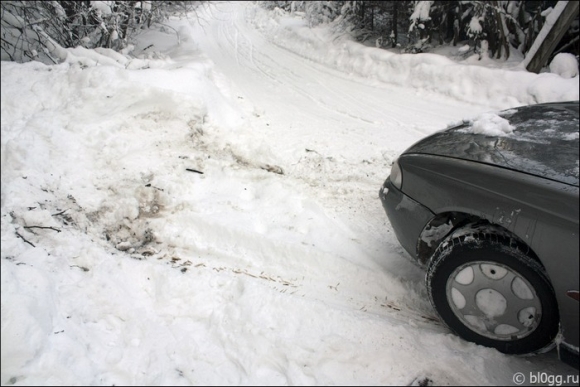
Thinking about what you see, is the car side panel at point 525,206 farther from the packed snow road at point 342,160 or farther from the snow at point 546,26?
the snow at point 546,26

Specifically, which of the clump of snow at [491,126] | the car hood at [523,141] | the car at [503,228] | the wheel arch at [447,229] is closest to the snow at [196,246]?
the car at [503,228]

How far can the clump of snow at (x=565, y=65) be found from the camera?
7.19 meters

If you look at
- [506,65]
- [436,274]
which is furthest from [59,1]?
[506,65]

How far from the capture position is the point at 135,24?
275 inches

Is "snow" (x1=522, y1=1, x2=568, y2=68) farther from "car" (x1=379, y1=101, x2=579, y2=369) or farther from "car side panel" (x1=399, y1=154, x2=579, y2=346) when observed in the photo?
"car side panel" (x1=399, y1=154, x2=579, y2=346)

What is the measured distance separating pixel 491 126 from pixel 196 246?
104 inches

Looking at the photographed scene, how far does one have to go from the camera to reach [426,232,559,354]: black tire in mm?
2193

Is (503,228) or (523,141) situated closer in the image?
(503,228)

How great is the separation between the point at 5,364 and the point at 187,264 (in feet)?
4.45

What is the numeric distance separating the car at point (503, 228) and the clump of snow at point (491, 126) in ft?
0.04

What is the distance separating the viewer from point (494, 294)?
2314 mm

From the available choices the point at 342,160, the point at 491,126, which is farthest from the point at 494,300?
the point at 342,160

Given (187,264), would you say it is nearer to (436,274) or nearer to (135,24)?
(436,274)

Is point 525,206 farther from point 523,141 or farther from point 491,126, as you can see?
point 491,126
